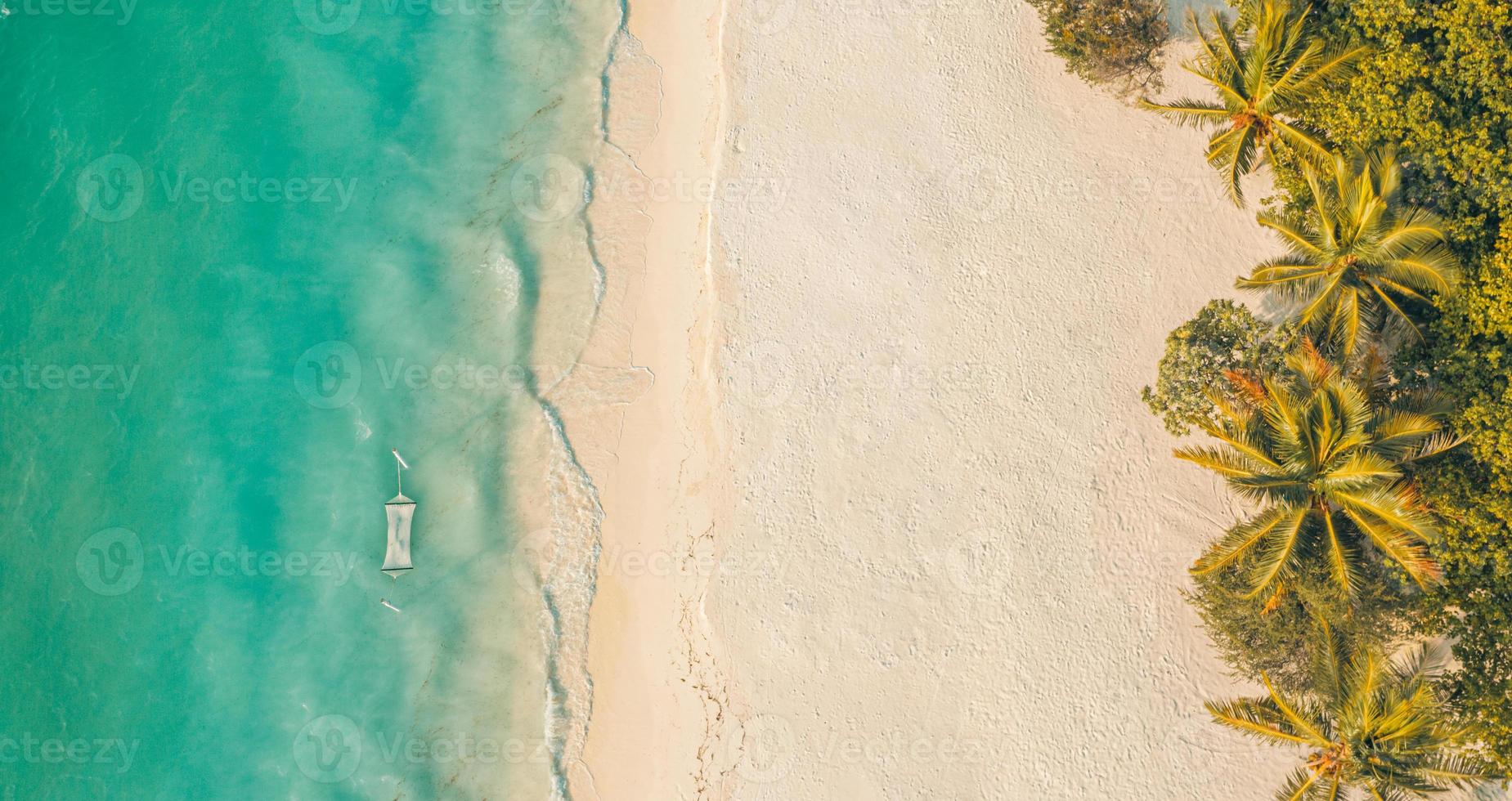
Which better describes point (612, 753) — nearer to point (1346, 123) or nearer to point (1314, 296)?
point (1314, 296)

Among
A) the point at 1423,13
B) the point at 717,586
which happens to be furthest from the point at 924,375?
the point at 1423,13

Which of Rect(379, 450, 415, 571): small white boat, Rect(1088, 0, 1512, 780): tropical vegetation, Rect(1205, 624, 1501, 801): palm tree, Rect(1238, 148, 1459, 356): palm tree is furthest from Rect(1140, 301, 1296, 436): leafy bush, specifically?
Rect(379, 450, 415, 571): small white boat

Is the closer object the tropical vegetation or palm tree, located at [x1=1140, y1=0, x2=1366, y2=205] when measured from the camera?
the tropical vegetation

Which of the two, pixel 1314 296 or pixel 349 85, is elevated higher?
pixel 1314 296

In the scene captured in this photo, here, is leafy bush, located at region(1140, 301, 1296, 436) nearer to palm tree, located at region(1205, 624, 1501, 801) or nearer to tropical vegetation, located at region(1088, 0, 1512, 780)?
tropical vegetation, located at region(1088, 0, 1512, 780)

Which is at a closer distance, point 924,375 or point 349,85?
point 924,375

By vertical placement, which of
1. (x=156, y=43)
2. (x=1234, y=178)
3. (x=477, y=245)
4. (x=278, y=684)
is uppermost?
(x=1234, y=178)

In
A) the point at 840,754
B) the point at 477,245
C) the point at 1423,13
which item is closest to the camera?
the point at 1423,13
